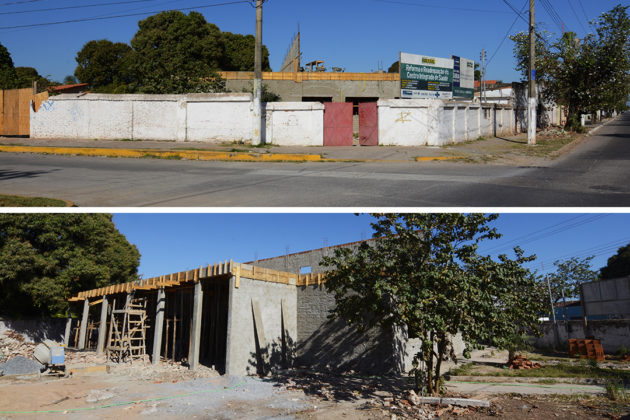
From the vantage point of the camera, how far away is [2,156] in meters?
19.8

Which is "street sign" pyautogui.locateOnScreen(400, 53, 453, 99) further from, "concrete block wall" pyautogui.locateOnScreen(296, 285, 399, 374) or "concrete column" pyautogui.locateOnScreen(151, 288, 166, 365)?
"concrete column" pyautogui.locateOnScreen(151, 288, 166, 365)

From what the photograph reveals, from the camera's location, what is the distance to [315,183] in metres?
13.9

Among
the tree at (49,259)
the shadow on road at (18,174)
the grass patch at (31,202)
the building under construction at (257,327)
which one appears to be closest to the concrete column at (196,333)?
the building under construction at (257,327)

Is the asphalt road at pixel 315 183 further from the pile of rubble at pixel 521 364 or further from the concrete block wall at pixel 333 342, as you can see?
the pile of rubble at pixel 521 364

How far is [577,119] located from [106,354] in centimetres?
3070

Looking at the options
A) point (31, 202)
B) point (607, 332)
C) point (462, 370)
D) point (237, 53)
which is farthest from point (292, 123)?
point (237, 53)

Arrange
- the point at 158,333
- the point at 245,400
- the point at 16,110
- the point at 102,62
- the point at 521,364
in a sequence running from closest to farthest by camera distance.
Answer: the point at 245,400 < the point at 521,364 < the point at 158,333 < the point at 16,110 < the point at 102,62

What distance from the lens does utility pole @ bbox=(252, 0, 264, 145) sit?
21.6 meters

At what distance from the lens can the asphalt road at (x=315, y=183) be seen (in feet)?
37.8

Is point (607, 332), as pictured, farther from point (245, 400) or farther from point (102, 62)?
point (102, 62)

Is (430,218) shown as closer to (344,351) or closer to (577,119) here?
(344,351)

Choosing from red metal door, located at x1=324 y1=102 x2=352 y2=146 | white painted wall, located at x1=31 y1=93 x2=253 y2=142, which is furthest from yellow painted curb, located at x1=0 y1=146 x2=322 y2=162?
red metal door, located at x1=324 y1=102 x2=352 y2=146

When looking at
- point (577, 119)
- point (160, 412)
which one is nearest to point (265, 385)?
point (160, 412)

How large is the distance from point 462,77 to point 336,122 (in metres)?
16.9
